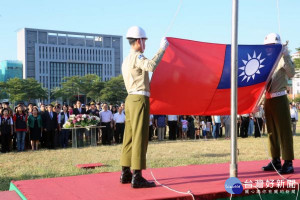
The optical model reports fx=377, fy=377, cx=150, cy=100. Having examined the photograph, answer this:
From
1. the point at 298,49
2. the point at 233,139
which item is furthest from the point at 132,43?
the point at 298,49

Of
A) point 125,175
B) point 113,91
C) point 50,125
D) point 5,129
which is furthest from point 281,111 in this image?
point 113,91

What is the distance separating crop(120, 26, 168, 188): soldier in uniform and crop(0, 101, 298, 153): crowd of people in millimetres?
9368

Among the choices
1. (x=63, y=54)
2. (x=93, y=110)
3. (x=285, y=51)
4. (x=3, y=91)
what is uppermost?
(x=63, y=54)

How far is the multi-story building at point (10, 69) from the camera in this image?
8400 centimetres

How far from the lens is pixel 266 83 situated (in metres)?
5.54

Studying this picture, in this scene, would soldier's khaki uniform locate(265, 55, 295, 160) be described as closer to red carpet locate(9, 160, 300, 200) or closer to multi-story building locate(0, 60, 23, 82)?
red carpet locate(9, 160, 300, 200)

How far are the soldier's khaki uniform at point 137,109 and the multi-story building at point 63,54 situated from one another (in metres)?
85.6

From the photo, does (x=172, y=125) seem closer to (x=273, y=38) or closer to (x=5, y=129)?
(x=5, y=129)

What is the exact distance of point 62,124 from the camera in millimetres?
14789

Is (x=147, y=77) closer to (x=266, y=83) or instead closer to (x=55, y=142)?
(x=266, y=83)

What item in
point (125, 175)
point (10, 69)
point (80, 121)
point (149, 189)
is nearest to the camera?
point (149, 189)

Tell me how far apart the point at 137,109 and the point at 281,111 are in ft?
6.97

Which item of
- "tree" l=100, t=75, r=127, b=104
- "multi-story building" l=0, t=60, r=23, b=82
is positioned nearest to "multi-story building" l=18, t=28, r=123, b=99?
"multi-story building" l=0, t=60, r=23, b=82

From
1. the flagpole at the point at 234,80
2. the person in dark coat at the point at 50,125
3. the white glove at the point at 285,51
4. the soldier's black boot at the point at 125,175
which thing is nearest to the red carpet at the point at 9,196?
the soldier's black boot at the point at 125,175
